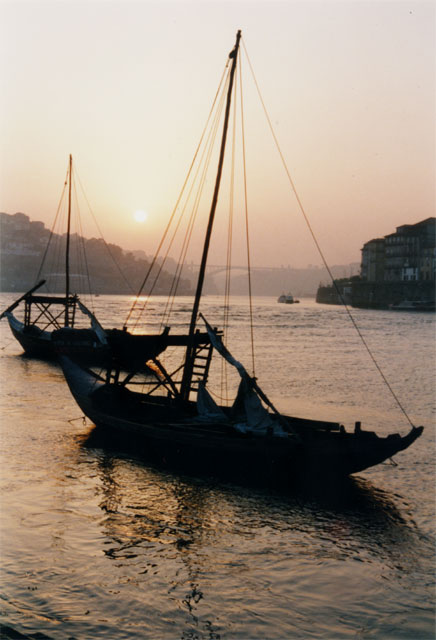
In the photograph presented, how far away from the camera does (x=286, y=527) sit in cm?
1412

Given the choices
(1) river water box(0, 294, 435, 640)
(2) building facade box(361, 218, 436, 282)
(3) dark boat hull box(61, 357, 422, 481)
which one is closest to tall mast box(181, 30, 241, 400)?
(3) dark boat hull box(61, 357, 422, 481)

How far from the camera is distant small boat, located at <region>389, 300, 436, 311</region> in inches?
5951

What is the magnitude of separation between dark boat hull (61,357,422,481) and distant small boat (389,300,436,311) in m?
142

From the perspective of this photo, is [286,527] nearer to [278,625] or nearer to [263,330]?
[278,625]

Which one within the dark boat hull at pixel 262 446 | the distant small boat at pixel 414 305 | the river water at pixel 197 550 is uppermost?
the distant small boat at pixel 414 305

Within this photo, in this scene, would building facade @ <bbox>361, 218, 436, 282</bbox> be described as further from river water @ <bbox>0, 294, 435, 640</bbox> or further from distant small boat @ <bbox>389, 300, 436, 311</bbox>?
river water @ <bbox>0, 294, 435, 640</bbox>

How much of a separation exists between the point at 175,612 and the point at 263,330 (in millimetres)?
81417

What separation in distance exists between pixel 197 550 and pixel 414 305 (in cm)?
15121

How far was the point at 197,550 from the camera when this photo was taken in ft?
41.4

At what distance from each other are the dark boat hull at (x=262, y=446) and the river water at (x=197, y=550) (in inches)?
26.1

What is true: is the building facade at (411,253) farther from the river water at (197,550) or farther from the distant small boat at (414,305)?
the river water at (197,550)

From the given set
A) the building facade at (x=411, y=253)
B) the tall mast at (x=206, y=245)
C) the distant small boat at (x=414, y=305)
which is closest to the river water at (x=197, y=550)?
the tall mast at (x=206, y=245)

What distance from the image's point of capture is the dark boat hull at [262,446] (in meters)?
16.3

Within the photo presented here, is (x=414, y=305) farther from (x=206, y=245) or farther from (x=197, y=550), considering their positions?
(x=197, y=550)
